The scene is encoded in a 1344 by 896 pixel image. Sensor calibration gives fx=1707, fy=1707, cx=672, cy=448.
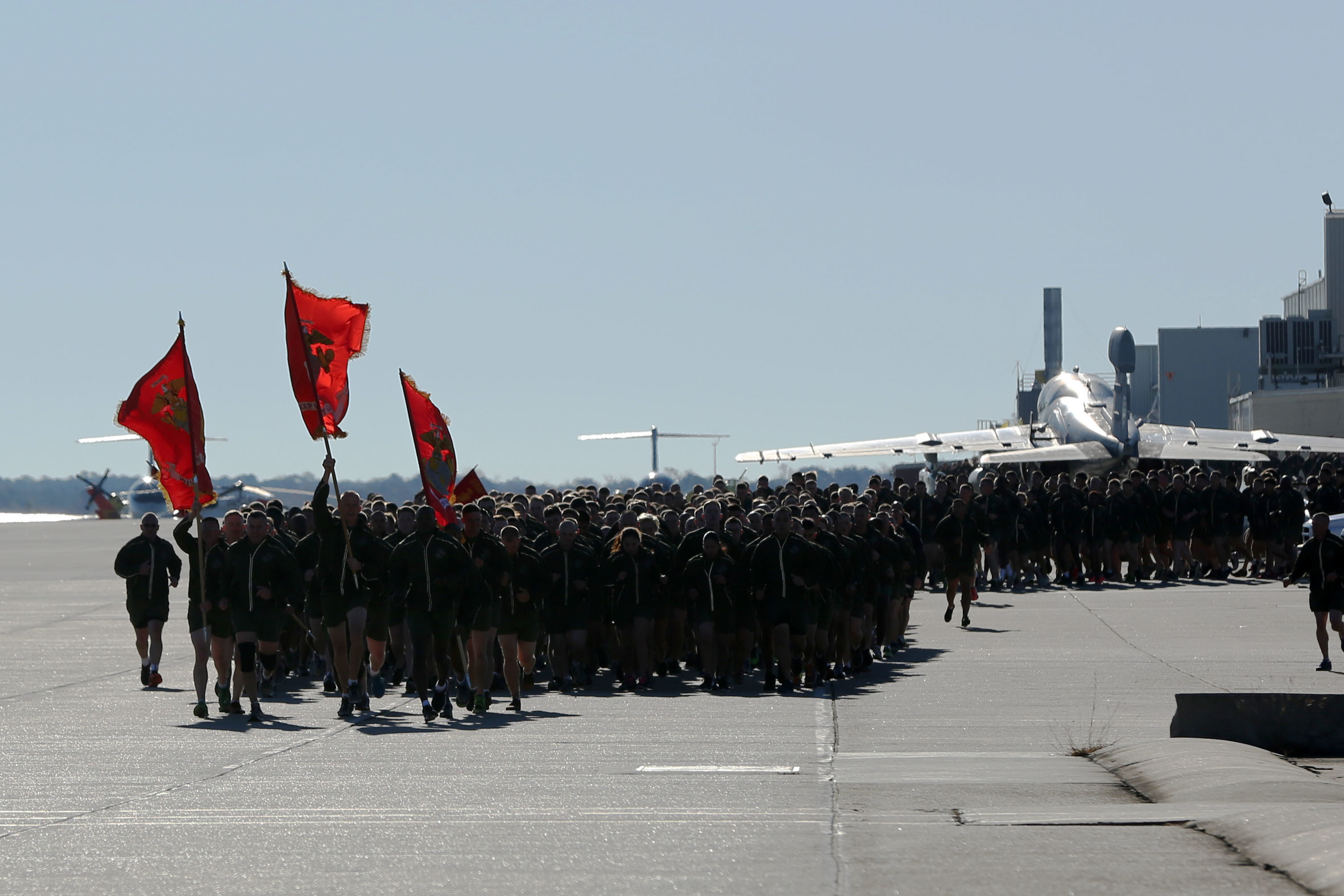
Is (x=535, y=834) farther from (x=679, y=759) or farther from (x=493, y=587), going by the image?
(x=493, y=587)

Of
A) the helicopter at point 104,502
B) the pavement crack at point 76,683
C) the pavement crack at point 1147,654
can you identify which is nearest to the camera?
the pavement crack at point 1147,654

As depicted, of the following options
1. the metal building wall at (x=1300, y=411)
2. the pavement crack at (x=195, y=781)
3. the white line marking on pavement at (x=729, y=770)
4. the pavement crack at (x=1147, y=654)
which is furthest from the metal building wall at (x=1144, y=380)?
the white line marking on pavement at (x=729, y=770)

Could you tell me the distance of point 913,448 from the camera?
56.3m

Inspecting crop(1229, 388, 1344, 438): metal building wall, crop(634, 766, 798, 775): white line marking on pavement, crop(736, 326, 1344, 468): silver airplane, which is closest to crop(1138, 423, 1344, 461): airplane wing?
crop(736, 326, 1344, 468): silver airplane

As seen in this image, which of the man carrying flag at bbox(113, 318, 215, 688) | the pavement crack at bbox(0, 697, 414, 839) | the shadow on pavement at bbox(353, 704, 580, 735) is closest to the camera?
the pavement crack at bbox(0, 697, 414, 839)

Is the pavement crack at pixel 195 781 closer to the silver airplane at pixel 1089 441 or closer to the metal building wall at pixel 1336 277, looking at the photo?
the silver airplane at pixel 1089 441

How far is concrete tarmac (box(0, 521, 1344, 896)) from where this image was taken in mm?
7719

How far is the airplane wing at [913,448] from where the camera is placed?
55406mm

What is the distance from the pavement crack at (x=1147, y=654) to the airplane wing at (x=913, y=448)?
2765cm

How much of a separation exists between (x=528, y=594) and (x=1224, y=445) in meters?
36.0

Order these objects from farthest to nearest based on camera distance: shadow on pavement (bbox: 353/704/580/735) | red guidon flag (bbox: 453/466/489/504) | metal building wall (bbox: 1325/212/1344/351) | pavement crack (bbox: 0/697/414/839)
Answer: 1. metal building wall (bbox: 1325/212/1344/351)
2. red guidon flag (bbox: 453/466/489/504)
3. shadow on pavement (bbox: 353/704/580/735)
4. pavement crack (bbox: 0/697/414/839)

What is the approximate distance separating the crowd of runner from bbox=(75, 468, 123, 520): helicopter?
10406 centimetres

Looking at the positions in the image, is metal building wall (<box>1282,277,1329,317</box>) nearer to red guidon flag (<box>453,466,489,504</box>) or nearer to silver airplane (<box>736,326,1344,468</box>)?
silver airplane (<box>736,326,1344,468</box>)

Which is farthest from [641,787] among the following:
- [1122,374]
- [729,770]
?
[1122,374]
